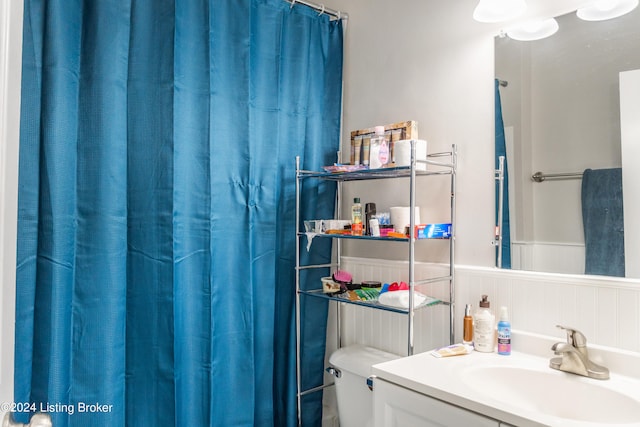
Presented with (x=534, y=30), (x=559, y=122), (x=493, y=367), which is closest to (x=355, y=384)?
(x=493, y=367)

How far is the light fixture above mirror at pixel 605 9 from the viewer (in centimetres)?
133

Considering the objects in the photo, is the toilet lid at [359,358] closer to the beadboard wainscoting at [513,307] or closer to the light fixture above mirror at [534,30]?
the beadboard wainscoting at [513,307]

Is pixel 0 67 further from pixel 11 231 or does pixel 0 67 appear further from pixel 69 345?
pixel 69 345

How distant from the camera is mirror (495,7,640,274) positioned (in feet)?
4.40

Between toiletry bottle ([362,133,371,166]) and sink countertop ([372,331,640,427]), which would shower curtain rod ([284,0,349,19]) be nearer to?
toiletry bottle ([362,133,371,166])

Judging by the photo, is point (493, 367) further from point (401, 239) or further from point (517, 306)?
point (401, 239)

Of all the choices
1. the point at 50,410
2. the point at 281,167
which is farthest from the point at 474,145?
the point at 50,410

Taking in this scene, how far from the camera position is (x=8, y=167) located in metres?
0.50

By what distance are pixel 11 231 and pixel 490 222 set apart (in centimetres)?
145

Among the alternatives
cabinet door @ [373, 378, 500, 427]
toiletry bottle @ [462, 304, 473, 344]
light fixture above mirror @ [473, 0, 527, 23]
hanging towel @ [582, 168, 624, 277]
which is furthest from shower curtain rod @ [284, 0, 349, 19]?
cabinet door @ [373, 378, 500, 427]

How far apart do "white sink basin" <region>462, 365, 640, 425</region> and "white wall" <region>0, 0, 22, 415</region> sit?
1.08 m

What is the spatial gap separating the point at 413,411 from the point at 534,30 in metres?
1.28

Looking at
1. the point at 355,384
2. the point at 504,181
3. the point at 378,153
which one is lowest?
the point at 355,384

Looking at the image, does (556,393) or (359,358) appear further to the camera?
(359,358)
